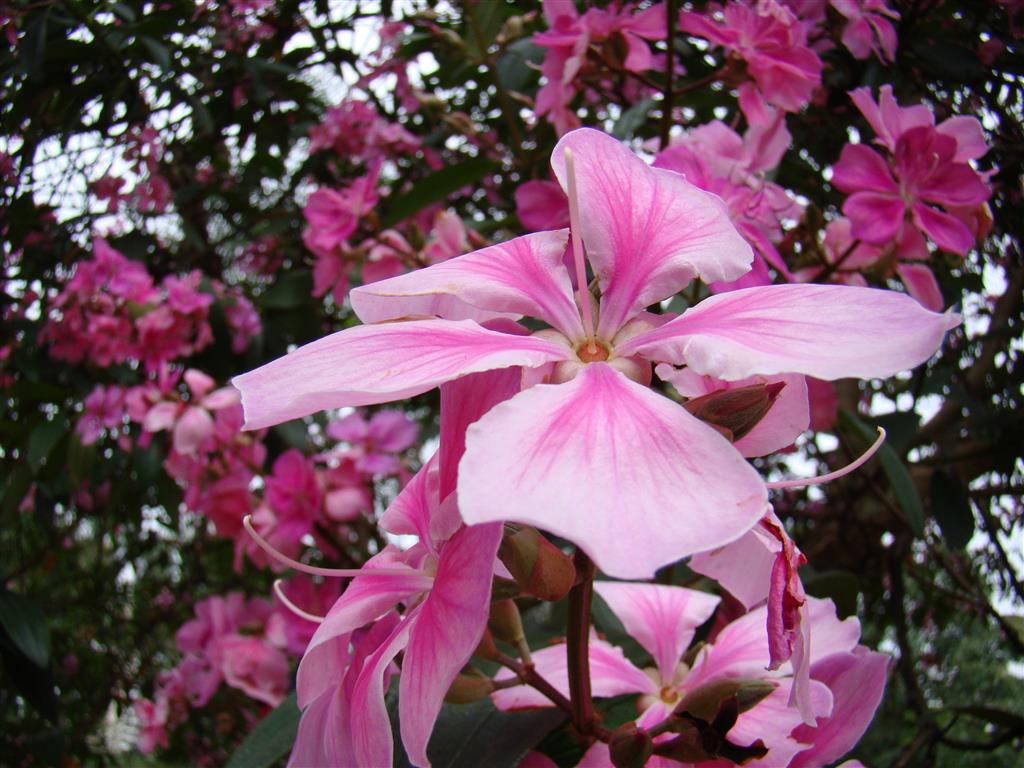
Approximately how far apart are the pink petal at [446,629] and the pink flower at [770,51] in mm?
677

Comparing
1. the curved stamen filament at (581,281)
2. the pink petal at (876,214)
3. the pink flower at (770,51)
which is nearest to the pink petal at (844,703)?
the curved stamen filament at (581,281)

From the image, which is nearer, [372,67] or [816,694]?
[816,694]

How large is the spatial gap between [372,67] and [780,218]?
2.82ft

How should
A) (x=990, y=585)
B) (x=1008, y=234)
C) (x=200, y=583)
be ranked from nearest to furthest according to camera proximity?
(x=1008, y=234) < (x=990, y=585) < (x=200, y=583)

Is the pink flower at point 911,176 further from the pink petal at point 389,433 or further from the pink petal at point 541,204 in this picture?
the pink petal at point 389,433

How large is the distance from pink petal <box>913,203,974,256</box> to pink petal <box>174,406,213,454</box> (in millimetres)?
852

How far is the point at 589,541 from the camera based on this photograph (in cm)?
24

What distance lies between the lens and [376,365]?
33cm

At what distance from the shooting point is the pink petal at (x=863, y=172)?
787mm

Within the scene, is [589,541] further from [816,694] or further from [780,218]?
[780,218]

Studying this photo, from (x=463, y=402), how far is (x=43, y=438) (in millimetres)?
1114

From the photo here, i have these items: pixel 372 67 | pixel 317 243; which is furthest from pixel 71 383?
pixel 372 67

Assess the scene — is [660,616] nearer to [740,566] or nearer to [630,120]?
[740,566]

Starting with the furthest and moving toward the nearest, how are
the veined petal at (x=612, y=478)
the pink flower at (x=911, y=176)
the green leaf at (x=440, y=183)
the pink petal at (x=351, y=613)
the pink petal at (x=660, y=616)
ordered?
the green leaf at (x=440, y=183)
the pink flower at (x=911, y=176)
the pink petal at (x=660, y=616)
the pink petal at (x=351, y=613)
the veined petal at (x=612, y=478)
